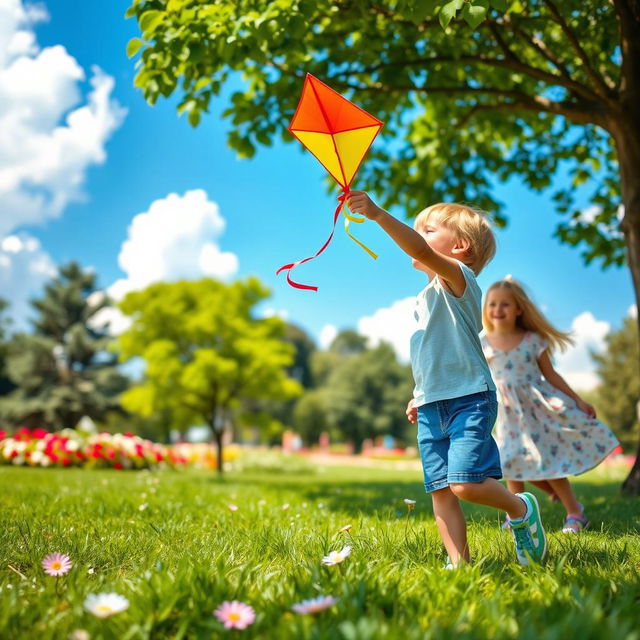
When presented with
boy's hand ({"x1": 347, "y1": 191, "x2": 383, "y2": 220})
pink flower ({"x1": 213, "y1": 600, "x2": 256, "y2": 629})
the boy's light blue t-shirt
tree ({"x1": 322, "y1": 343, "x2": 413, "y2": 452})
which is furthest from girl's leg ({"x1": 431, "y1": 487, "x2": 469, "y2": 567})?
tree ({"x1": 322, "y1": 343, "x2": 413, "y2": 452})

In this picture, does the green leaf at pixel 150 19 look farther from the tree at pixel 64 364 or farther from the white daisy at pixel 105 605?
the tree at pixel 64 364

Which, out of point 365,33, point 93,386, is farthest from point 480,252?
point 93,386

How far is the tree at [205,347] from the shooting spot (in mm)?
12414

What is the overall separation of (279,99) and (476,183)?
3138 millimetres

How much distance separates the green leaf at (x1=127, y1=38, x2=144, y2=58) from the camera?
466cm

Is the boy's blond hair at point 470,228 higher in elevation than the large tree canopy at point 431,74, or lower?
lower

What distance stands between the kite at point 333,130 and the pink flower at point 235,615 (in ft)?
4.27

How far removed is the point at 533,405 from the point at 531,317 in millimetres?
649

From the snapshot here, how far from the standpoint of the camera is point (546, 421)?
4309 millimetres

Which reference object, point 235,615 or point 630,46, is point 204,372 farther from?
point 235,615

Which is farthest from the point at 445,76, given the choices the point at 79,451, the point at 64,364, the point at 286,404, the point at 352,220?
the point at 286,404

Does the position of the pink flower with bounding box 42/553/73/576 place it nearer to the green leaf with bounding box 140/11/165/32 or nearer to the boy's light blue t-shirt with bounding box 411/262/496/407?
the boy's light blue t-shirt with bounding box 411/262/496/407

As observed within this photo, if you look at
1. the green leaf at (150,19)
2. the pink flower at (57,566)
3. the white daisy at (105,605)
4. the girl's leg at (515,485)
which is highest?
the green leaf at (150,19)

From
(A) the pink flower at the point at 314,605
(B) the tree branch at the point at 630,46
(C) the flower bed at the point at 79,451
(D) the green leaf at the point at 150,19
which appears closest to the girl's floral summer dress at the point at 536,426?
(B) the tree branch at the point at 630,46
